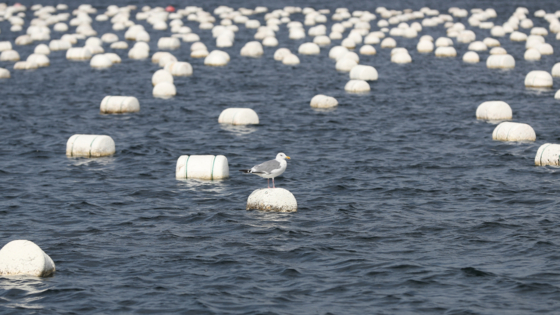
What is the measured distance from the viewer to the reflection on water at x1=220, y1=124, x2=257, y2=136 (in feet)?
96.0

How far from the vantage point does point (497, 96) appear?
117ft

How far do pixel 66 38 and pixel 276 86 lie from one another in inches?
866

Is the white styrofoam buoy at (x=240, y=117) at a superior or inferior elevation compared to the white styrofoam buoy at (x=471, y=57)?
inferior

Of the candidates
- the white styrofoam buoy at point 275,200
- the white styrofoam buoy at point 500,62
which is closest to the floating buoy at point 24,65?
the white styrofoam buoy at point 500,62

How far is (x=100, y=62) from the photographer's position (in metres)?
45.7

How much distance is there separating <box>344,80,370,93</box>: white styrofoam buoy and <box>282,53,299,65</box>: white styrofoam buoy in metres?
8.91

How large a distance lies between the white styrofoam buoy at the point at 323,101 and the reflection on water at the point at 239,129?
4.70m

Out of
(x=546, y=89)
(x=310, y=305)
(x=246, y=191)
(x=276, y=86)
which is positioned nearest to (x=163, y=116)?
(x=276, y=86)

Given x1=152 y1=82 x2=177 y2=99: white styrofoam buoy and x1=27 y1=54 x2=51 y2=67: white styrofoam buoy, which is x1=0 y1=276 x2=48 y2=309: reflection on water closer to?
x1=152 y1=82 x2=177 y2=99: white styrofoam buoy

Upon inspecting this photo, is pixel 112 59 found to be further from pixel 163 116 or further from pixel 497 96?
pixel 497 96

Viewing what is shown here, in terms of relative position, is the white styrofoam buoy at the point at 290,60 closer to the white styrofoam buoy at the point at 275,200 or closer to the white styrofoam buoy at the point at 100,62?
the white styrofoam buoy at the point at 100,62

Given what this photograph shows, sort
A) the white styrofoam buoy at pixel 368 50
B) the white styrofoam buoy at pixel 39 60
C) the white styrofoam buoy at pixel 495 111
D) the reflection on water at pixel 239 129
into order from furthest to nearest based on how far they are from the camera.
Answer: the white styrofoam buoy at pixel 368 50 → the white styrofoam buoy at pixel 39 60 → the white styrofoam buoy at pixel 495 111 → the reflection on water at pixel 239 129

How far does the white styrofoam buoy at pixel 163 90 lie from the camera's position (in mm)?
36906

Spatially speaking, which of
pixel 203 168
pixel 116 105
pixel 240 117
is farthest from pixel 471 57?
pixel 203 168
